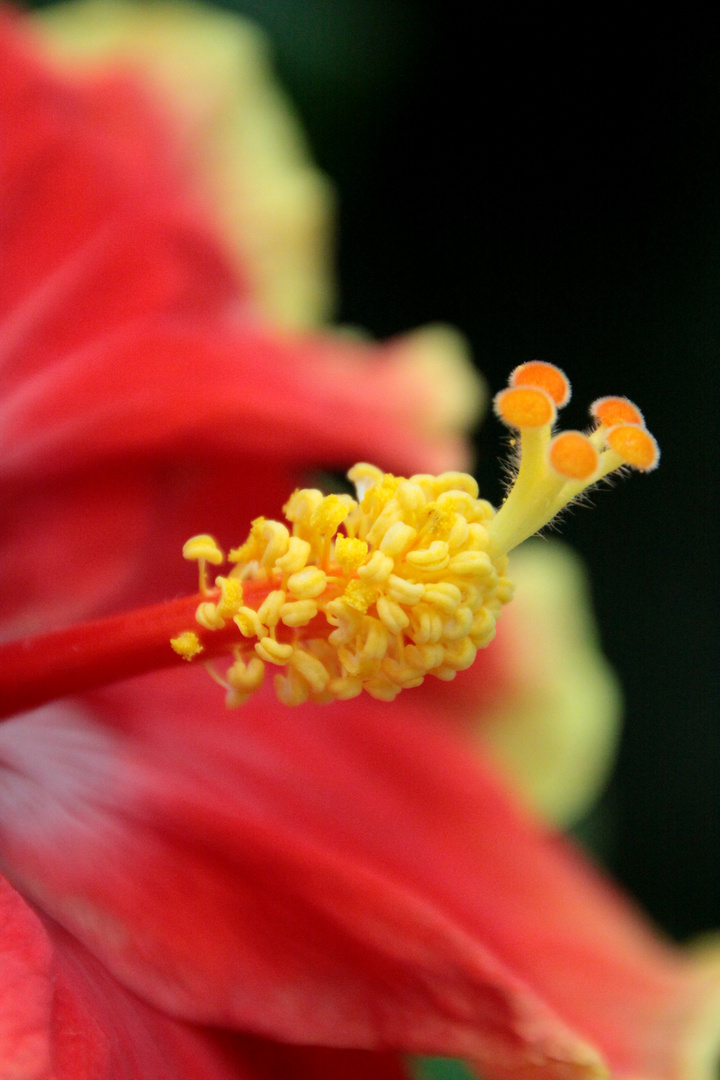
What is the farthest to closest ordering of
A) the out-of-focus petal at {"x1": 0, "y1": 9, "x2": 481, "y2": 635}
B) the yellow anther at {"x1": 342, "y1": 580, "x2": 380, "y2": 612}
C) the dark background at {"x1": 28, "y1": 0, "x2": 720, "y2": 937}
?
the dark background at {"x1": 28, "y1": 0, "x2": 720, "y2": 937}
the out-of-focus petal at {"x1": 0, "y1": 9, "x2": 481, "y2": 635}
the yellow anther at {"x1": 342, "y1": 580, "x2": 380, "y2": 612}

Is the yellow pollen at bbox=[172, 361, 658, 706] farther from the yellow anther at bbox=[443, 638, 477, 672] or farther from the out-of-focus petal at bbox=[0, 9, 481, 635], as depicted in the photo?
the out-of-focus petal at bbox=[0, 9, 481, 635]

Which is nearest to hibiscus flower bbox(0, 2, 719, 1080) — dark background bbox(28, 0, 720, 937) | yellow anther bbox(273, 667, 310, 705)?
yellow anther bbox(273, 667, 310, 705)

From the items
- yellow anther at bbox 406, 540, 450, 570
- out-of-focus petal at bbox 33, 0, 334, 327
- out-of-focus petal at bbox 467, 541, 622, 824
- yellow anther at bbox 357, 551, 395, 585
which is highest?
out-of-focus petal at bbox 33, 0, 334, 327

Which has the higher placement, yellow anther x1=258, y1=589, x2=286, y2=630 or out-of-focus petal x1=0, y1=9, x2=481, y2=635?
out-of-focus petal x1=0, y1=9, x2=481, y2=635

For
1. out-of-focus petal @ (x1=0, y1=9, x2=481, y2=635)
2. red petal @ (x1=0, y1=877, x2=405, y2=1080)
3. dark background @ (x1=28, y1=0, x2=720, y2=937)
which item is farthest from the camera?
dark background @ (x1=28, y1=0, x2=720, y2=937)

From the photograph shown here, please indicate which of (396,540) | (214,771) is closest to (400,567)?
(396,540)

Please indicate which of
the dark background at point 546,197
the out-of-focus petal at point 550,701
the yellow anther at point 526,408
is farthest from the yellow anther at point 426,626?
the dark background at point 546,197

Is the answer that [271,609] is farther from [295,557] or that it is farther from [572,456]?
[572,456]

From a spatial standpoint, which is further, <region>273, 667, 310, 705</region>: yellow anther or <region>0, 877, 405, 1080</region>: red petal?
<region>273, 667, 310, 705</region>: yellow anther
